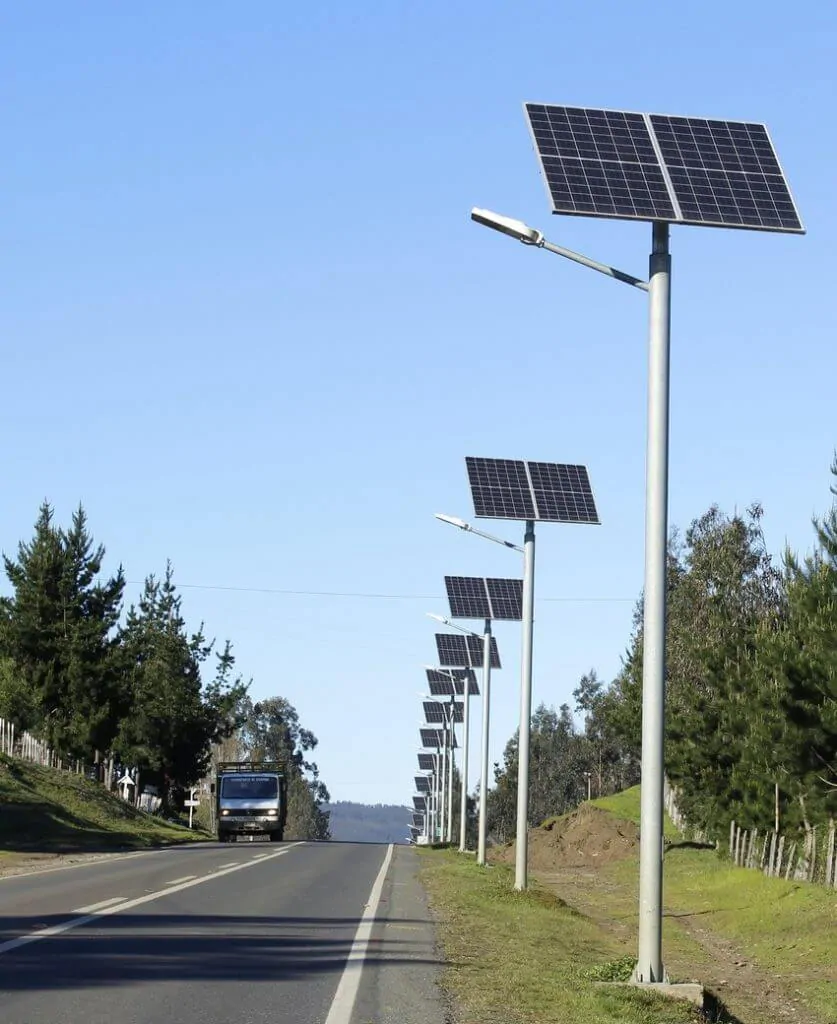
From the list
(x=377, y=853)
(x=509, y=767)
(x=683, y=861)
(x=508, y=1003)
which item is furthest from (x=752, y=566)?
(x=509, y=767)

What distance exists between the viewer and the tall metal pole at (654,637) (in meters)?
14.5

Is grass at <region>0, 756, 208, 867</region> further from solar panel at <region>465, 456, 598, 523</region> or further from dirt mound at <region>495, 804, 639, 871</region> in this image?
dirt mound at <region>495, 804, 639, 871</region>

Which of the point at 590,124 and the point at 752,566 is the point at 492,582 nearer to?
the point at 752,566

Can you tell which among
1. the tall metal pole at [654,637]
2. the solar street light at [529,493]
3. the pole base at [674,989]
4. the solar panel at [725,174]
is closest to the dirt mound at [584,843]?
the solar street light at [529,493]

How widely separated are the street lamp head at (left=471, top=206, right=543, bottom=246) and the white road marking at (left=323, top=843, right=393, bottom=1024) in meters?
7.08

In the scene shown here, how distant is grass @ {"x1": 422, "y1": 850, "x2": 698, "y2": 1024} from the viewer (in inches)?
512

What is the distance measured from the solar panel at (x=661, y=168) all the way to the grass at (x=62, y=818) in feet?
80.9

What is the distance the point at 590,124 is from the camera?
1947cm

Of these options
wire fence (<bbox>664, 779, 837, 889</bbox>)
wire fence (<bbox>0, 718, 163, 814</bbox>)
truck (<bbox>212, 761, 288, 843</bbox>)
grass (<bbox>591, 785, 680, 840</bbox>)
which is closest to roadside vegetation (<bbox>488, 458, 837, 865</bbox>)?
wire fence (<bbox>664, 779, 837, 889</bbox>)

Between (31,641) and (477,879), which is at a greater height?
(31,641)

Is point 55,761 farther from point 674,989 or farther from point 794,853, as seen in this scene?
point 674,989

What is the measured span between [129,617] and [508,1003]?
86163mm

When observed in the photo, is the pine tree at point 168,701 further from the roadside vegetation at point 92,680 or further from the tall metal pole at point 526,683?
the tall metal pole at point 526,683

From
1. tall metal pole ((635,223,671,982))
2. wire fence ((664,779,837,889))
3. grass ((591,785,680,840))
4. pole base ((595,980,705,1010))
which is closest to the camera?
pole base ((595,980,705,1010))
